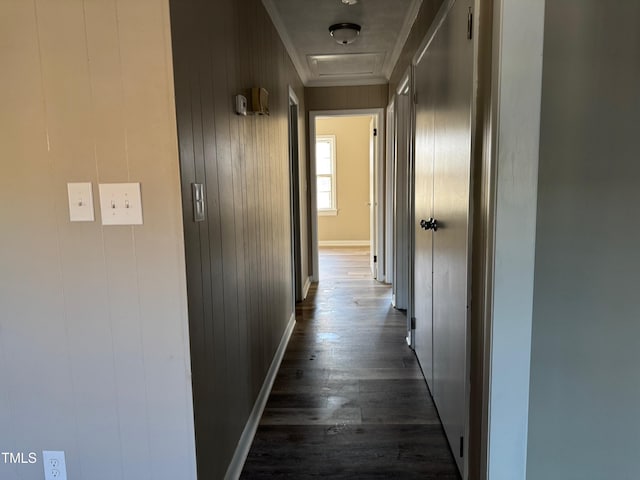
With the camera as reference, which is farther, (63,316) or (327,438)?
(327,438)

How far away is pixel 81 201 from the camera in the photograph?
48.7 inches

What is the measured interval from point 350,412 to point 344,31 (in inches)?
104

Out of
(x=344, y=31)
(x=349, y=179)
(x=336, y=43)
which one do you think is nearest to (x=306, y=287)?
(x=336, y=43)

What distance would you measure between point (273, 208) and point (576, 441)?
2.05m

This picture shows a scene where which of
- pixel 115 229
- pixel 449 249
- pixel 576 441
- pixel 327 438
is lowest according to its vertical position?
pixel 327 438

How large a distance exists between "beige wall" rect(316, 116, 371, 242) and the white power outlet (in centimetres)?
681

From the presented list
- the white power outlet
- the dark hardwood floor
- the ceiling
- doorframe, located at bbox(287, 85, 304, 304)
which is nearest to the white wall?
the dark hardwood floor

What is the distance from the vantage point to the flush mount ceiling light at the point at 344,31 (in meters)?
3.02

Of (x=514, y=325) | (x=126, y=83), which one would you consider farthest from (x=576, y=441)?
(x=126, y=83)

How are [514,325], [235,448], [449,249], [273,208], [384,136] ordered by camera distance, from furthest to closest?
[384,136]
[273,208]
[449,249]
[235,448]
[514,325]

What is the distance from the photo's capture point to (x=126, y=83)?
1180 mm

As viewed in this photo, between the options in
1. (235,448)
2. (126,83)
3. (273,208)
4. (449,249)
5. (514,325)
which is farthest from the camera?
(273,208)

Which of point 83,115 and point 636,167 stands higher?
point 83,115

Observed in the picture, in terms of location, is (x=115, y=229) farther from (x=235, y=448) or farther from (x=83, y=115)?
(x=235, y=448)
